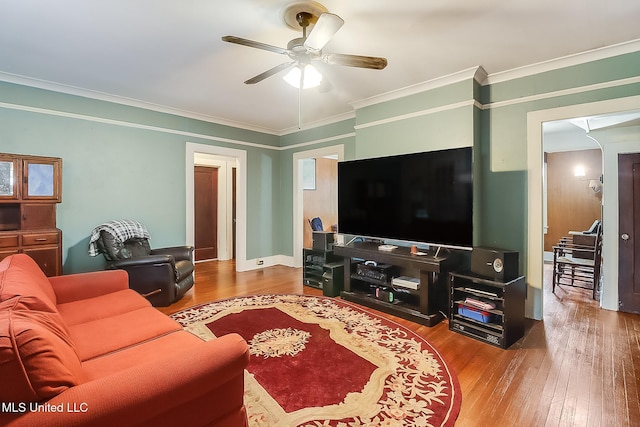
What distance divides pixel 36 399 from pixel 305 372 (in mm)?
1599

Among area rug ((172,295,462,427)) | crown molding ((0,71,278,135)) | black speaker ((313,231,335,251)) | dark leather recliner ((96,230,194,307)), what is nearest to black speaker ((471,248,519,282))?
area rug ((172,295,462,427))

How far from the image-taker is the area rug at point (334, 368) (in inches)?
69.6

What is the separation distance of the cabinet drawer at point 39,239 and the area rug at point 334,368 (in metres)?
1.63

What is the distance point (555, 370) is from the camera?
224 centimetres

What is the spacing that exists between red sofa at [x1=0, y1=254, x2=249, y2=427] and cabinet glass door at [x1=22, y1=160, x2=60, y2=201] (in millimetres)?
1982

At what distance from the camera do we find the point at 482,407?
1.84 meters

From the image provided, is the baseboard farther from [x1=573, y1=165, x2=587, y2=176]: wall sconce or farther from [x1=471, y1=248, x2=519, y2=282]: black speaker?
[x1=573, y1=165, x2=587, y2=176]: wall sconce

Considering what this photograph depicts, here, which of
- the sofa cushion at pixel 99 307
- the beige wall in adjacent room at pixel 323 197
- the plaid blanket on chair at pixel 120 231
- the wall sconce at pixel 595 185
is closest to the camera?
the sofa cushion at pixel 99 307

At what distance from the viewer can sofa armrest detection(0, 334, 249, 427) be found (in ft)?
2.96

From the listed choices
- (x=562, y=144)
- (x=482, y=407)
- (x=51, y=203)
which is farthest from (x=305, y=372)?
(x=562, y=144)

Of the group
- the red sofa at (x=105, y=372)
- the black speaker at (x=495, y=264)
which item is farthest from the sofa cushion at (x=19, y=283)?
the black speaker at (x=495, y=264)

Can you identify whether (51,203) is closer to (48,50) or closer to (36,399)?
(48,50)

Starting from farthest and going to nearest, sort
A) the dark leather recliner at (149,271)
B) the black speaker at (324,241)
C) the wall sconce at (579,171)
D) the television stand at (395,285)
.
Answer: the wall sconce at (579,171) < the black speaker at (324,241) < the dark leather recliner at (149,271) < the television stand at (395,285)
